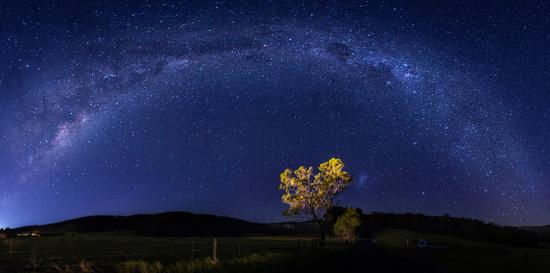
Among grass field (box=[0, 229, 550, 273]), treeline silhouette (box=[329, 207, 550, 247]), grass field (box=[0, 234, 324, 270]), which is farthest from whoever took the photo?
treeline silhouette (box=[329, 207, 550, 247])

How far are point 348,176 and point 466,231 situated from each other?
97.9m

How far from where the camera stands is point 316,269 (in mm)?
22203

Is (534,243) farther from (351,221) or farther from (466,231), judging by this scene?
(351,221)

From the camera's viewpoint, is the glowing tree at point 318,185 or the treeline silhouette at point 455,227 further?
the treeline silhouette at point 455,227

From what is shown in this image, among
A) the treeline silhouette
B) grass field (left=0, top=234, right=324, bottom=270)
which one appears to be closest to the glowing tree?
grass field (left=0, top=234, right=324, bottom=270)

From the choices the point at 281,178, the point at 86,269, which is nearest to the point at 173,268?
the point at 86,269

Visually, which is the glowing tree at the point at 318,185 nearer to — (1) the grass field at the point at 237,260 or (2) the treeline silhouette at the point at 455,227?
(1) the grass field at the point at 237,260

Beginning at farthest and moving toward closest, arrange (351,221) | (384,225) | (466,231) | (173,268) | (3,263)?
(384,225), (466,231), (351,221), (3,263), (173,268)

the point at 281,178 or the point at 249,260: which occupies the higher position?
the point at 281,178

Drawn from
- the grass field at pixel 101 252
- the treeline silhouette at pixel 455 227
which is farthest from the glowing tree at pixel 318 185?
the treeline silhouette at pixel 455 227

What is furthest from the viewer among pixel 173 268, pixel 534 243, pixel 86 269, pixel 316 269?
pixel 534 243

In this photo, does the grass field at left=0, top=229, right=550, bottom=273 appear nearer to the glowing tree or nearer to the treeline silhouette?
the glowing tree

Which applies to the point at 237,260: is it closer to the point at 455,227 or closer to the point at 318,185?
the point at 318,185

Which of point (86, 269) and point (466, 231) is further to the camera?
point (466, 231)
